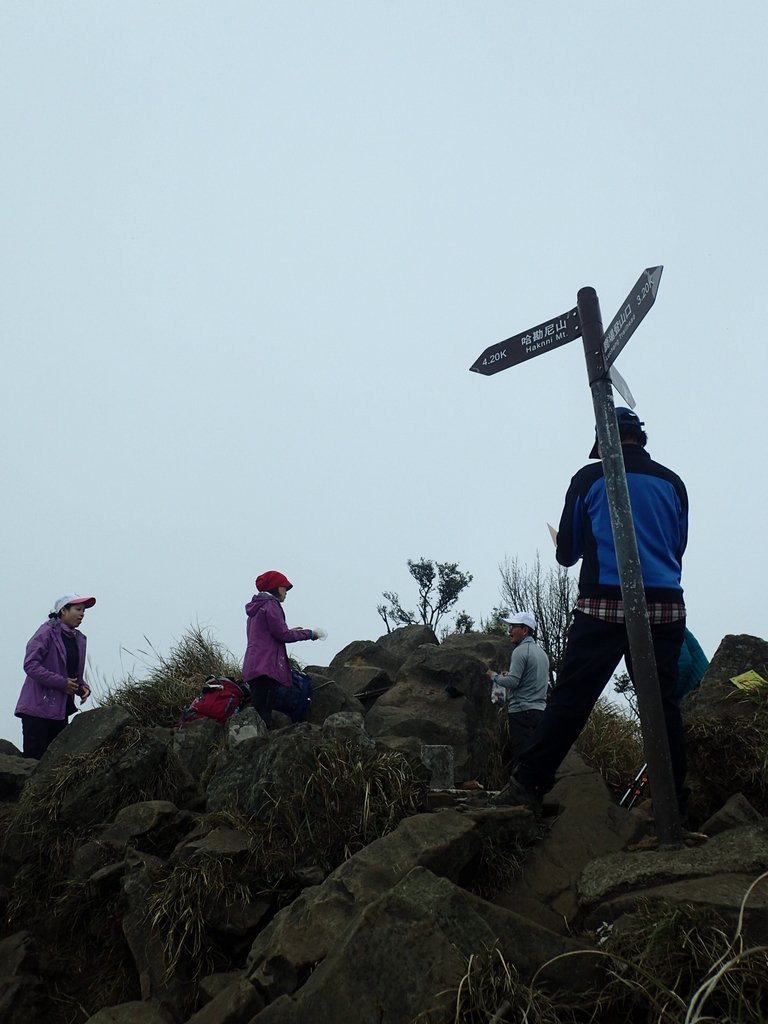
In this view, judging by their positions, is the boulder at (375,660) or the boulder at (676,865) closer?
the boulder at (676,865)

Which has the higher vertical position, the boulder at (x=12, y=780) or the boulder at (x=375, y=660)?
the boulder at (x=375, y=660)

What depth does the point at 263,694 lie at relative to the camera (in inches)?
327

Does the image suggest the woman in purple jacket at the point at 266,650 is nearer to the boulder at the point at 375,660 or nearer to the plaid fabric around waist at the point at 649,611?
the boulder at the point at 375,660

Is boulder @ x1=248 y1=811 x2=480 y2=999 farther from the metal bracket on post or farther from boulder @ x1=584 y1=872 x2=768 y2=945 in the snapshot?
the metal bracket on post

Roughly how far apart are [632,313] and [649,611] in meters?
1.63

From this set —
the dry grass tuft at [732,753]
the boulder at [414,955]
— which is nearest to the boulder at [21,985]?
the boulder at [414,955]

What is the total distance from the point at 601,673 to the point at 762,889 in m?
1.46

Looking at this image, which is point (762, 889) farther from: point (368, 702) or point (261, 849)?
point (368, 702)

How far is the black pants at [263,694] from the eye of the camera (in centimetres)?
823

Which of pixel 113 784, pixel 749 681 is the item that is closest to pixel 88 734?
Result: pixel 113 784

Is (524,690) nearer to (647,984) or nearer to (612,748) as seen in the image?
(612,748)

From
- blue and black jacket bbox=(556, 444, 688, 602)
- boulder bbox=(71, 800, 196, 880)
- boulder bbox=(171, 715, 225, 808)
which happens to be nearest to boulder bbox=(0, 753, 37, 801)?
boulder bbox=(171, 715, 225, 808)

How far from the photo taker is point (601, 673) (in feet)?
15.2

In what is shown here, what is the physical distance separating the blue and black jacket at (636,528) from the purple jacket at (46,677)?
548 cm
